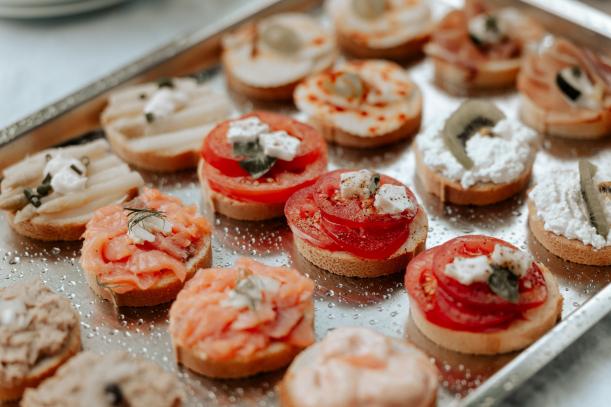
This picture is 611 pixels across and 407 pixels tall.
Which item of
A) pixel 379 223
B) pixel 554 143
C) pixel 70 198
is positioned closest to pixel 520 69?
pixel 554 143

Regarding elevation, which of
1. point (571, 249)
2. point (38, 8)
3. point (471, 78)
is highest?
point (38, 8)

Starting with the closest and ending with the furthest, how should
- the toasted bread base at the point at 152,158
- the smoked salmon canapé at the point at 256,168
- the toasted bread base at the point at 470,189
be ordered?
1. the smoked salmon canapé at the point at 256,168
2. the toasted bread base at the point at 470,189
3. the toasted bread base at the point at 152,158

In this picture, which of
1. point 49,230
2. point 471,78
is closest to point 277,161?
point 49,230

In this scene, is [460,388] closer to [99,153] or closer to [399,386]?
[399,386]

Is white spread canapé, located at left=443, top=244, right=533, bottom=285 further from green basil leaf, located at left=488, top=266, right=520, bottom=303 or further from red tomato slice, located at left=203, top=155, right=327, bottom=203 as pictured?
red tomato slice, located at left=203, top=155, right=327, bottom=203

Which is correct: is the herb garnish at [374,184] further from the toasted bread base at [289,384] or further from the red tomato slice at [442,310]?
the toasted bread base at [289,384]

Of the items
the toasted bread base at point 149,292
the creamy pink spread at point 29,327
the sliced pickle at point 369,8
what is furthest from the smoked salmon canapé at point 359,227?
the sliced pickle at point 369,8

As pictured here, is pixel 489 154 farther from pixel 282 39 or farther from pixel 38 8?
pixel 38 8
